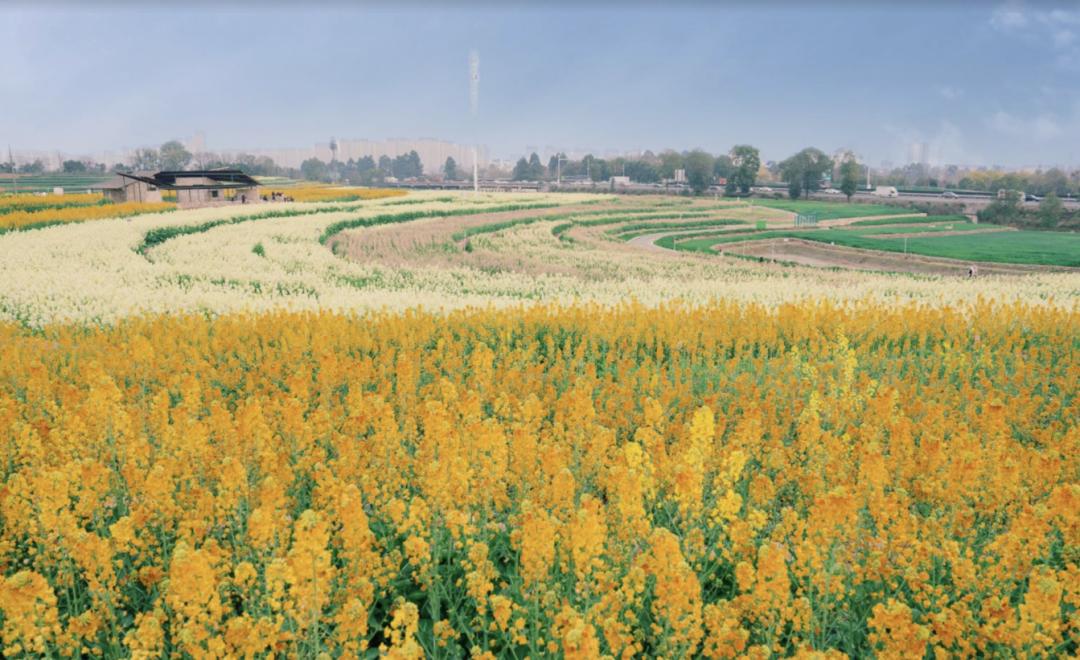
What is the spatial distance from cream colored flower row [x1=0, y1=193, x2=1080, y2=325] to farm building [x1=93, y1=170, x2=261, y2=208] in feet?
75.9

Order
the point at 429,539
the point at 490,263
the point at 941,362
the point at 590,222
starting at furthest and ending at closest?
the point at 590,222 < the point at 490,263 < the point at 941,362 < the point at 429,539

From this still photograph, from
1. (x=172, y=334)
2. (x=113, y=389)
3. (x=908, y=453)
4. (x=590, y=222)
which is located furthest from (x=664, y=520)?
(x=590, y=222)

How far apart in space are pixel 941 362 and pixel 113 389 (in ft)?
39.4

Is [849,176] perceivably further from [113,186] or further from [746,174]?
[113,186]

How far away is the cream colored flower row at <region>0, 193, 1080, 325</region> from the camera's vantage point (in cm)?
1748

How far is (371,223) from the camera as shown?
5178 cm

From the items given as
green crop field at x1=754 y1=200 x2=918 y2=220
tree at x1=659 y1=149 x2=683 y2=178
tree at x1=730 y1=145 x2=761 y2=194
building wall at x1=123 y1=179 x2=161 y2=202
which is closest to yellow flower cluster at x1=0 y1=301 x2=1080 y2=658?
building wall at x1=123 y1=179 x2=161 y2=202

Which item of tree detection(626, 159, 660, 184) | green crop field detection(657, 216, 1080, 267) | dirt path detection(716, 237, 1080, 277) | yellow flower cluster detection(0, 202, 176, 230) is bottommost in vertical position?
dirt path detection(716, 237, 1080, 277)

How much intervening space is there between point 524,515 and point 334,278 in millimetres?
22253

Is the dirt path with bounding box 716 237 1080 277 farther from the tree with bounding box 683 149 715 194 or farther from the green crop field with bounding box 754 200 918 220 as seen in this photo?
the tree with bounding box 683 149 715 194

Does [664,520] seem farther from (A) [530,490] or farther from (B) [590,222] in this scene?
(B) [590,222]

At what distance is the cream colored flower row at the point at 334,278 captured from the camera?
17484mm

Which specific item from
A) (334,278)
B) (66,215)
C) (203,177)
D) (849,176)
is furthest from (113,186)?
(849,176)

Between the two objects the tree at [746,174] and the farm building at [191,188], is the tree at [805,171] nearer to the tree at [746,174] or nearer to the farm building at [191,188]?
the tree at [746,174]
